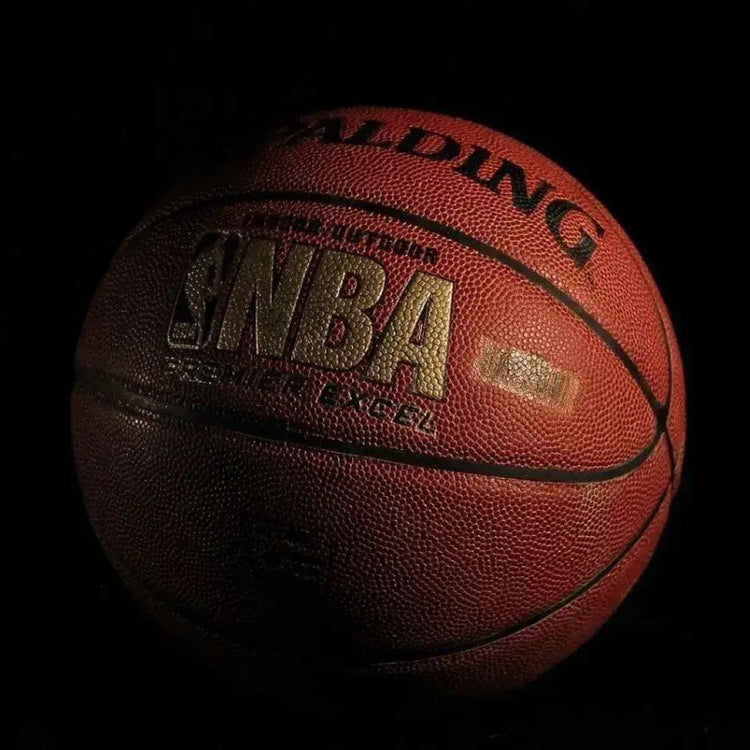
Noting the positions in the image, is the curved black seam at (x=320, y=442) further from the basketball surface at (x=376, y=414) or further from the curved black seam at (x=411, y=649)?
the curved black seam at (x=411, y=649)

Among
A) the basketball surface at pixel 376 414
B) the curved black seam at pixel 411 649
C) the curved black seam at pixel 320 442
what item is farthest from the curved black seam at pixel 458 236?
the curved black seam at pixel 411 649

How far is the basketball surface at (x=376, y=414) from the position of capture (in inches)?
51.1

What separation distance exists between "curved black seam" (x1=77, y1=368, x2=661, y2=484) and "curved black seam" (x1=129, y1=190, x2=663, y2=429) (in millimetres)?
154

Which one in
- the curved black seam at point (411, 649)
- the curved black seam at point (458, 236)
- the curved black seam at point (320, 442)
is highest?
the curved black seam at point (458, 236)

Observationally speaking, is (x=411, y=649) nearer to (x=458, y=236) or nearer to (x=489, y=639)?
(x=489, y=639)

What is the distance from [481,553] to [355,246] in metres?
0.40

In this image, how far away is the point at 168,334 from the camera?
1.38m

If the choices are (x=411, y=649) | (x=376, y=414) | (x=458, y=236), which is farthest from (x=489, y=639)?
(x=458, y=236)

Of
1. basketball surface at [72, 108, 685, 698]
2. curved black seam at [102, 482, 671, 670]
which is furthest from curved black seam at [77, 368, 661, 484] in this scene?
curved black seam at [102, 482, 671, 670]

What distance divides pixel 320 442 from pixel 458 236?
30 centimetres

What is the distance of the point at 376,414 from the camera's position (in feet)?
4.22

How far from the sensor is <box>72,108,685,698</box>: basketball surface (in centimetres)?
130

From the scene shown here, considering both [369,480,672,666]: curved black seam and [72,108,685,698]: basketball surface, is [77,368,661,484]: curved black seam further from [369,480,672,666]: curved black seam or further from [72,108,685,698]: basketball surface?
[369,480,672,666]: curved black seam

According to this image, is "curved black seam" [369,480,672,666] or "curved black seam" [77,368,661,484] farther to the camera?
"curved black seam" [369,480,672,666]
